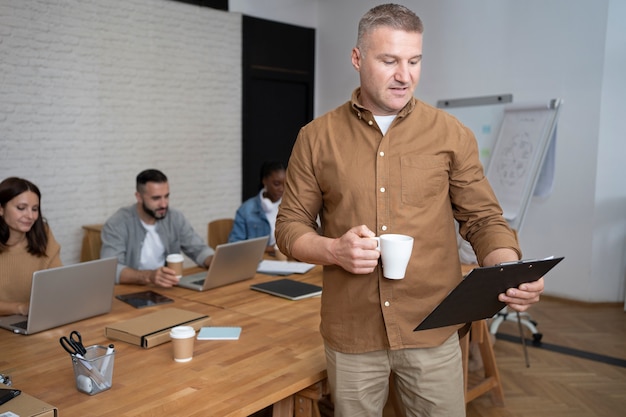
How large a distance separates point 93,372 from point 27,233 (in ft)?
4.21

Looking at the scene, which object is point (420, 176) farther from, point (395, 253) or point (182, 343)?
point (182, 343)

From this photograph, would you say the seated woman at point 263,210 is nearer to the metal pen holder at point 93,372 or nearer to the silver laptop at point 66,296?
the silver laptop at point 66,296

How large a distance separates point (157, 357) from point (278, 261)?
4.82 ft

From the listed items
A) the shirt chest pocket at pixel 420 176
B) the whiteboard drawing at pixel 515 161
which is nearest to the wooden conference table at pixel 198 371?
the shirt chest pocket at pixel 420 176

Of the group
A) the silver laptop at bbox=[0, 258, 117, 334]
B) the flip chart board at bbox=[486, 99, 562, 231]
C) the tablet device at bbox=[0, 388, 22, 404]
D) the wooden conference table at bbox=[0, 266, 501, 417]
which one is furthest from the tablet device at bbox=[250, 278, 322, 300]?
the flip chart board at bbox=[486, 99, 562, 231]

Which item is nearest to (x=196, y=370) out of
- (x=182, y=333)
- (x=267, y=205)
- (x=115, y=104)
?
(x=182, y=333)

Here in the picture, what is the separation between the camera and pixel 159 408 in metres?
1.46

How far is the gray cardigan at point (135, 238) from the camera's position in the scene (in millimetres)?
3063

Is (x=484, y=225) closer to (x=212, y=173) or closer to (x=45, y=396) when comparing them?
(x=45, y=396)

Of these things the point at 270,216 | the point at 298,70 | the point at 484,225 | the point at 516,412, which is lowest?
the point at 516,412

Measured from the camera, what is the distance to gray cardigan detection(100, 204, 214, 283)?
3063 mm

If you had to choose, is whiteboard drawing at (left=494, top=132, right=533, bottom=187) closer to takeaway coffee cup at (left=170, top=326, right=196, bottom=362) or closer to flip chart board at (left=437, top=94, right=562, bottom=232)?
flip chart board at (left=437, top=94, right=562, bottom=232)

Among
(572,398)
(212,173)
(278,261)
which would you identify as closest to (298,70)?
(212,173)

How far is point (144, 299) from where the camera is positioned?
97.7 inches
